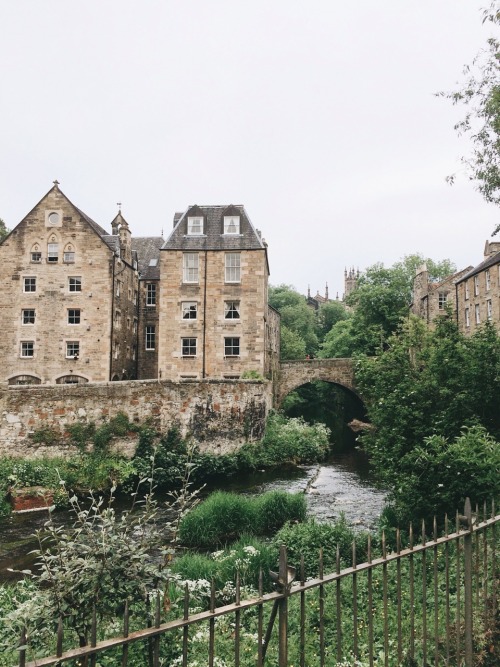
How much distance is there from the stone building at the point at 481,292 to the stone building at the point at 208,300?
15.6 m

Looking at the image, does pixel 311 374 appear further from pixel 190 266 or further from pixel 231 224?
pixel 231 224

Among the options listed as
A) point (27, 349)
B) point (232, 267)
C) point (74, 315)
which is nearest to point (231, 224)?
point (232, 267)

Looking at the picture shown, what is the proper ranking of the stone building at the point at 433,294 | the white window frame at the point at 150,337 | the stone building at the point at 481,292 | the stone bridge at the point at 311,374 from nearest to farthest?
the stone bridge at the point at 311,374 → the stone building at the point at 481,292 → the white window frame at the point at 150,337 → the stone building at the point at 433,294

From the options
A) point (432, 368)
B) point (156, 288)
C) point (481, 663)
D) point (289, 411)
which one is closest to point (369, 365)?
point (432, 368)

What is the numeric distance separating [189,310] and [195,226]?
18.7 ft

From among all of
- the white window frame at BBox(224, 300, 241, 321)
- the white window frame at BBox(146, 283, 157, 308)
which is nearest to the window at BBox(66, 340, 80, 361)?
the white window frame at BBox(146, 283, 157, 308)

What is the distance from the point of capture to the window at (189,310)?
34.9m

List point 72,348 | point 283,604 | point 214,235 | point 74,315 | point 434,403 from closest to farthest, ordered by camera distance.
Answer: point 283,604, point 434,403, point 72,348, point 74,315, point 214,235

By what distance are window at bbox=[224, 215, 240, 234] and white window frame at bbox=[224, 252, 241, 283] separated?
1.60 meters

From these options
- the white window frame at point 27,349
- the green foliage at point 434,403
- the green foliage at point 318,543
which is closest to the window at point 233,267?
the white window frame at point 27,349

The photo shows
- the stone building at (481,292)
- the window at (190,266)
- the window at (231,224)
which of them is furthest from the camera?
the stone building at (481,292)

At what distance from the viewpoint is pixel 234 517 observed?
1460cm

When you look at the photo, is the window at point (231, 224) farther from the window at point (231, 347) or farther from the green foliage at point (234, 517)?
the green foliage at point (234, 517)

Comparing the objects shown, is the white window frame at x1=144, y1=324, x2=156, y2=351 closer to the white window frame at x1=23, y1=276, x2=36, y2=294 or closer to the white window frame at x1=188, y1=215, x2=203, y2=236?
the white window frame at x1=23, y1=276, x2=36, y2=294
